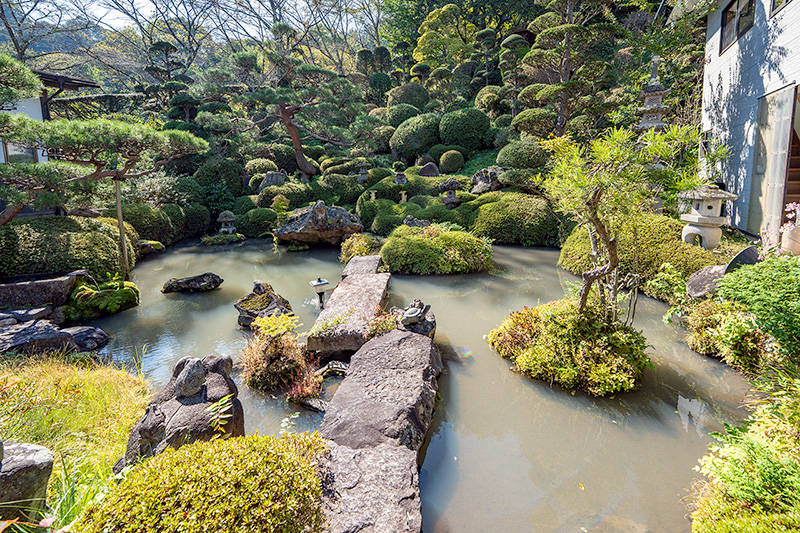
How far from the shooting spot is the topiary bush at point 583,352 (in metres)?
4.18

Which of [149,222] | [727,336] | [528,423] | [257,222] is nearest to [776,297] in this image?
[727,336]

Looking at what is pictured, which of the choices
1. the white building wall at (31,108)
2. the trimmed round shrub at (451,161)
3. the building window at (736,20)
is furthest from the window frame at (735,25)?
the white building wall at (31,108)

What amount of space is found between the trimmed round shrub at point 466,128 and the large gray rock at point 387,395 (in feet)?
46.1

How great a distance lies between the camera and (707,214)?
6680 mm

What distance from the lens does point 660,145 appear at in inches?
155

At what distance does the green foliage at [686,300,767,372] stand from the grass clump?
6.12m

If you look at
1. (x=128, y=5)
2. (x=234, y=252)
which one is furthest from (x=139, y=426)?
(x=128, y=5)

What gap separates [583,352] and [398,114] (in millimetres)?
18335

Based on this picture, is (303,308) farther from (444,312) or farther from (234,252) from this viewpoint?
(234,252)

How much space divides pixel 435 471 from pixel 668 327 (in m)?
4.51

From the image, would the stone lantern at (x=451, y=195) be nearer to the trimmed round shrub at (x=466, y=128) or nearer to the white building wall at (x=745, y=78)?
the trimmed round shrub at (x=466, y=128)

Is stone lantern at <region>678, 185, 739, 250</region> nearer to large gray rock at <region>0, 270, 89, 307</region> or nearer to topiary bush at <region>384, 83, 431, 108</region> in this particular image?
large gray rock at <region>0, 270, 89, 307</region>

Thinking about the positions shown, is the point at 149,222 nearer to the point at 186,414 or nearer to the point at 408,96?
the point at 186,414

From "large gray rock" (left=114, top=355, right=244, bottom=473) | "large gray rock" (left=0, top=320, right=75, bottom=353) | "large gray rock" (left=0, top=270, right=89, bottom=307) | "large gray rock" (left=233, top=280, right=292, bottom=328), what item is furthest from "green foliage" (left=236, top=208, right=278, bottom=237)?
"large gray rock" (left=114, top=355, right=244, bottom=473)
